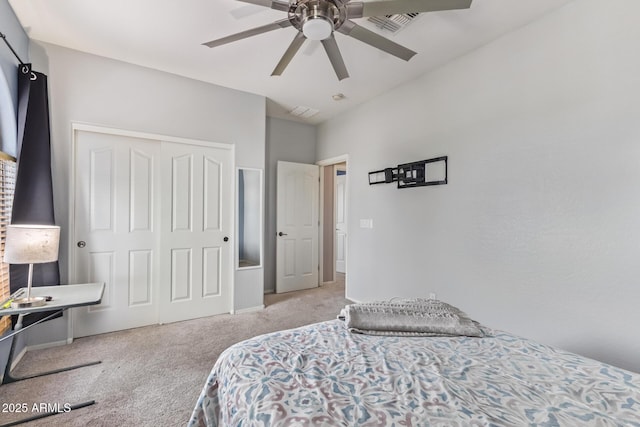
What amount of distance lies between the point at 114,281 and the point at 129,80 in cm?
208

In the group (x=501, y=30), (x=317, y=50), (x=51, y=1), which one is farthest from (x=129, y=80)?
(x=501, y=30)

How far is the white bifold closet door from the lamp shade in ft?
2.95

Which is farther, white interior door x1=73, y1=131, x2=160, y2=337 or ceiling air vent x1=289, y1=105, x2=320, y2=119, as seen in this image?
ceiling air vent x1=289, y1=105, x2=320, y2=119

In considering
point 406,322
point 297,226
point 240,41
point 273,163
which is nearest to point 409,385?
point 406,322

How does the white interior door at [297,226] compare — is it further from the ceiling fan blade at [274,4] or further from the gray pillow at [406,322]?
the gray pillow at [406,322]

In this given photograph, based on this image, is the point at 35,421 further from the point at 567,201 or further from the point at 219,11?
the point at 567,201

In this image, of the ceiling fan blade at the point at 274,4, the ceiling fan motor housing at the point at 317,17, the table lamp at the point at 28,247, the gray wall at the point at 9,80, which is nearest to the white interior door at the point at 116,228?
the gray wall at the point at 9,80

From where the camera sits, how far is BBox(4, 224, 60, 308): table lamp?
1.89 meters

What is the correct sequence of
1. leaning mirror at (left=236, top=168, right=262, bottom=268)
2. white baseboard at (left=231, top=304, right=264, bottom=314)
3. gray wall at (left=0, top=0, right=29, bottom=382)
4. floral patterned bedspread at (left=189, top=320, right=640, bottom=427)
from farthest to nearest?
1. leaning mirror at (left=236, top=168, right=262, bottom=268)
2. white baseboard at (left=231, top=304, right=264, bottom=314)
3. gray wall at (left=0, top=0, right=29, bottom=382)
4. floral patterned bedspread at (left=189, top=320, right=640, bottom=427)

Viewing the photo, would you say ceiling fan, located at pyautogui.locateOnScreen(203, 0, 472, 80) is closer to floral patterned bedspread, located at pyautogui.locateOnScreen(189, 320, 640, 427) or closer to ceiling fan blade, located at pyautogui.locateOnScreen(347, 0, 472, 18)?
ceiling fan blade, located at pyautogui.locateOnScreen(347, 0, 472, 18)

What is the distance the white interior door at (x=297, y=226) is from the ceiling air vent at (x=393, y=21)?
8.46ft

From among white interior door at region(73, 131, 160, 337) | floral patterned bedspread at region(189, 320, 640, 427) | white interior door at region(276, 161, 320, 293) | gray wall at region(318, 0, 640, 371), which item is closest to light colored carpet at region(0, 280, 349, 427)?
white interior door at region(73, 131, 160, 337)

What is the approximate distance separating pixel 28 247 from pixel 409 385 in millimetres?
2459

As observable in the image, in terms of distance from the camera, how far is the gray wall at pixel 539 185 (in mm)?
1832
